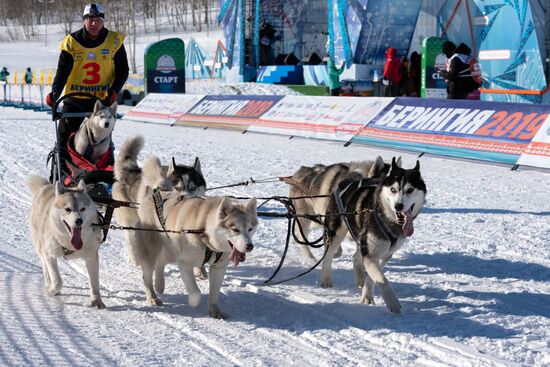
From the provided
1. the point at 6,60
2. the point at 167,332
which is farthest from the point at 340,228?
the point at 6,60

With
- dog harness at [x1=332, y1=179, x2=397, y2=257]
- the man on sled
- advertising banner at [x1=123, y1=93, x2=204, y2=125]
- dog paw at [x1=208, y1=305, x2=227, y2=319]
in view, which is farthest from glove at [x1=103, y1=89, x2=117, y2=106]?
advertising banner at [x1=123, y1=93, x2=204, y2=125]

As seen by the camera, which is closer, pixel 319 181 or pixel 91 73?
pixel 319 181

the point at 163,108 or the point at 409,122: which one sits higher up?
the point at 409,122

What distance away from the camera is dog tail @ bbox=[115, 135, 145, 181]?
5031 mm

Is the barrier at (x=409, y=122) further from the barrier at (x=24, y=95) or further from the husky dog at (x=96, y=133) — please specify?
the barrier at (x=24, y=95)

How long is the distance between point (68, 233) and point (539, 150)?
6053mm

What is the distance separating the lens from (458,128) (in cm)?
942

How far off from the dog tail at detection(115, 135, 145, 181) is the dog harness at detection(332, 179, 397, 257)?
1.48 metres

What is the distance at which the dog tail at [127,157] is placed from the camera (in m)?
5.03

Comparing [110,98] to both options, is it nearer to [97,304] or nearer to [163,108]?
[97,304]

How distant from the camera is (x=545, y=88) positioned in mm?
14773

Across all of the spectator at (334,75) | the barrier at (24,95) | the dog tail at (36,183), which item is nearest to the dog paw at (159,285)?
the dog tail at (36,183)

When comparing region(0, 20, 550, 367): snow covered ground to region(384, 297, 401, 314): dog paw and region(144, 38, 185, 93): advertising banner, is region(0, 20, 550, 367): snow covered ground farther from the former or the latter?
region(144, 38, 185, 93): advertising banner

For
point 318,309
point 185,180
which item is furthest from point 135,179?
point 318,309
